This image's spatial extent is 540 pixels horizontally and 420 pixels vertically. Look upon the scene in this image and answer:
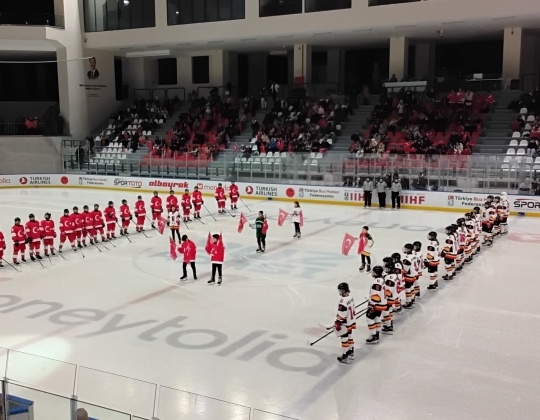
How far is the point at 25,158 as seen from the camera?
34.0m

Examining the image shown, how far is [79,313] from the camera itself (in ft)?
36.4

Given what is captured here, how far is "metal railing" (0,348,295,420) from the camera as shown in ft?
15.1

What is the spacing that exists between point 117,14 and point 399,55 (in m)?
16.4

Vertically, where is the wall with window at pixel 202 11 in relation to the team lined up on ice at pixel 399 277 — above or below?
above

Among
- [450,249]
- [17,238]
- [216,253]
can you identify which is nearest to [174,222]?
[17,238]

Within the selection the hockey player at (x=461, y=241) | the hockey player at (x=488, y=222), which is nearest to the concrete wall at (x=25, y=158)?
the hockey player at (x=488, y=222)

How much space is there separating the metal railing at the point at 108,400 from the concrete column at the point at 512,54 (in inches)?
1085

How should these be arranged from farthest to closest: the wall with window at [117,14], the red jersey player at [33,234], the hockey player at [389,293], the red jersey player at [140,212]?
the wall with window at [117,14] → the red jersey player at [140,212] → the red jersey player at [33,234] → the hockey player at [389,293]

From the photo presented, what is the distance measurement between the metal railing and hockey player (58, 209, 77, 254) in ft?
33.9

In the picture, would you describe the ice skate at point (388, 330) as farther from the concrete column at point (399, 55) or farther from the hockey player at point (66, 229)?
the concrete column at point (399, 55)

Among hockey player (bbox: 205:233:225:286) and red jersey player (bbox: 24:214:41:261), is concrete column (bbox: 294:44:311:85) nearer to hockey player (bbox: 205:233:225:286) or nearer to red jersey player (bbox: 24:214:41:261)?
red jersey player (bbox: 24:214:41:261)

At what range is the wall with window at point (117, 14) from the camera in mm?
34156

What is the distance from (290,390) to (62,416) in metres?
3.65

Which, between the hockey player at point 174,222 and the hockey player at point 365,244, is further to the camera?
the hockey player at point 174,222
